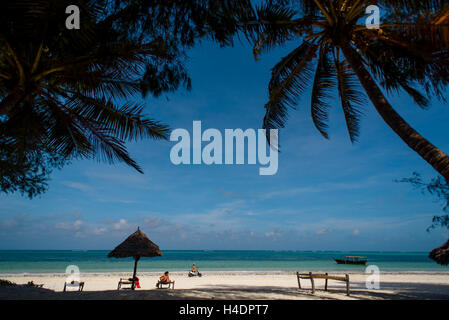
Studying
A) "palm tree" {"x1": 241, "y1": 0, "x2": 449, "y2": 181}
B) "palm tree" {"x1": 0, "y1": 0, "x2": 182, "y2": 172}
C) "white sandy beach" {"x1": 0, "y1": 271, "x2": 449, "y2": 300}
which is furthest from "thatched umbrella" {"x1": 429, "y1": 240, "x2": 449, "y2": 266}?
"palm tree" {"x1": 0, "y1": 0, "x2": 182, "y2": 172}

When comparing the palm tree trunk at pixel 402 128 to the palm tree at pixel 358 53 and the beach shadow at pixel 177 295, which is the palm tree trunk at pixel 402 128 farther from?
the beach shadow at pixel 177 295

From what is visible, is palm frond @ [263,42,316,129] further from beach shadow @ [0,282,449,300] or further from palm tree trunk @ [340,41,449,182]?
beach shadow @ [0,282,449,300]

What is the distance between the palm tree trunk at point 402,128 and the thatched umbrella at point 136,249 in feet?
31.9

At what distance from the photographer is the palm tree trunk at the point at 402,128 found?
3620 millimetres

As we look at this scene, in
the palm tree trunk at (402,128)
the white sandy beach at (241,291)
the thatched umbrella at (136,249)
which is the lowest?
the white sandy beach at (241,291)

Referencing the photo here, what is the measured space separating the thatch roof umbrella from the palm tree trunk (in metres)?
9.71

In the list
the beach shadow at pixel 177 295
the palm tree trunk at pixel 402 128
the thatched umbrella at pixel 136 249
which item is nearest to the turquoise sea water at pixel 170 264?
the thatched umbrella at pixel 136 249

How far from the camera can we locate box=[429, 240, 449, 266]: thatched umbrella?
26.3 feet

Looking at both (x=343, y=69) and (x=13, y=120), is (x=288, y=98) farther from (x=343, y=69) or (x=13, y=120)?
(x=13, y=120)

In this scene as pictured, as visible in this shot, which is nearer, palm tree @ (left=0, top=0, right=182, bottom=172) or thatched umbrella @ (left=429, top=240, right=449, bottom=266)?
palm tree @ (left=0, top=0, right=182, bottom=172)

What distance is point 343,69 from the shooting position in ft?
22.0

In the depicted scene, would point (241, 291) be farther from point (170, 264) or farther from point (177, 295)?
point (170, 264)

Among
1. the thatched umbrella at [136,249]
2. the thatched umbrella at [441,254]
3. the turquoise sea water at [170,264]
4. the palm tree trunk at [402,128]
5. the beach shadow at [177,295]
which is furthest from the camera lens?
the turquoise sea water at [170,264]

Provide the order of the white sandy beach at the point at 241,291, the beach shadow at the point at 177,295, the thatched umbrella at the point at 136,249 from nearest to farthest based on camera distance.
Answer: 1. the beach shadow at the point at 177,295
2. the white sandy beach at the point at 241,291
3. the thatched umbrella at the point at 136,249
